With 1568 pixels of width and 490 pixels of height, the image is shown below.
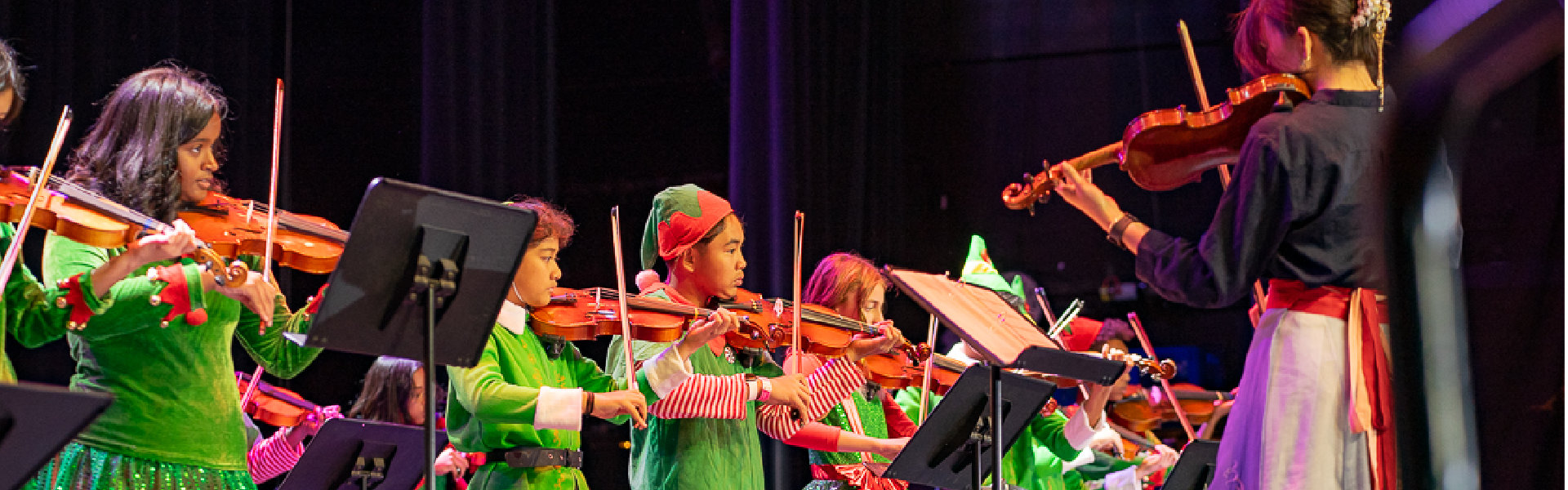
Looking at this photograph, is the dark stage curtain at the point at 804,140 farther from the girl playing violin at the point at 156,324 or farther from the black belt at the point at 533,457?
the girl playing violin at the point at 156,324

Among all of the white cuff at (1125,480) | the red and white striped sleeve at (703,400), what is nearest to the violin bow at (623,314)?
the red and white striped sleeve at (703,400)

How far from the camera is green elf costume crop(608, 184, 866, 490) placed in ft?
9.42

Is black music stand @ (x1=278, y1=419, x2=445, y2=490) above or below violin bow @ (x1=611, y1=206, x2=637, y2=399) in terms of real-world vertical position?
below

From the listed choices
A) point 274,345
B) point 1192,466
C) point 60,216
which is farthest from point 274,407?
point 1192,466

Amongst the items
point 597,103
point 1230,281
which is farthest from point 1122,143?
point 597,103

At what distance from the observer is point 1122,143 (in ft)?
7.23

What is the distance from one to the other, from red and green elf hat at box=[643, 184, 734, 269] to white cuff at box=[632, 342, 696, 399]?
1.31ft

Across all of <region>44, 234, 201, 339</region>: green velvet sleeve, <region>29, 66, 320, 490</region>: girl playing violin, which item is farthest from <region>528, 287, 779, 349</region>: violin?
<region>44, 234, 201, 339</region>: green velvet sleeve

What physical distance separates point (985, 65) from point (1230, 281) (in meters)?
4.15

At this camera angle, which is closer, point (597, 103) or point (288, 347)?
point (288, 347)

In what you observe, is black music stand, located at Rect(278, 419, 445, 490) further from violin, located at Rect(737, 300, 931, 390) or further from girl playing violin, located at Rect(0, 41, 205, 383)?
violin, located at Rect(737, 300, 931, 390)

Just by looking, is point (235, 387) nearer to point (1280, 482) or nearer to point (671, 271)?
point (671, 271)

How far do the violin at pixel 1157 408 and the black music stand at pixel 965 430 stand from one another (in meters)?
2.72

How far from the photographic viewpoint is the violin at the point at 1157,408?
5.43 metres
